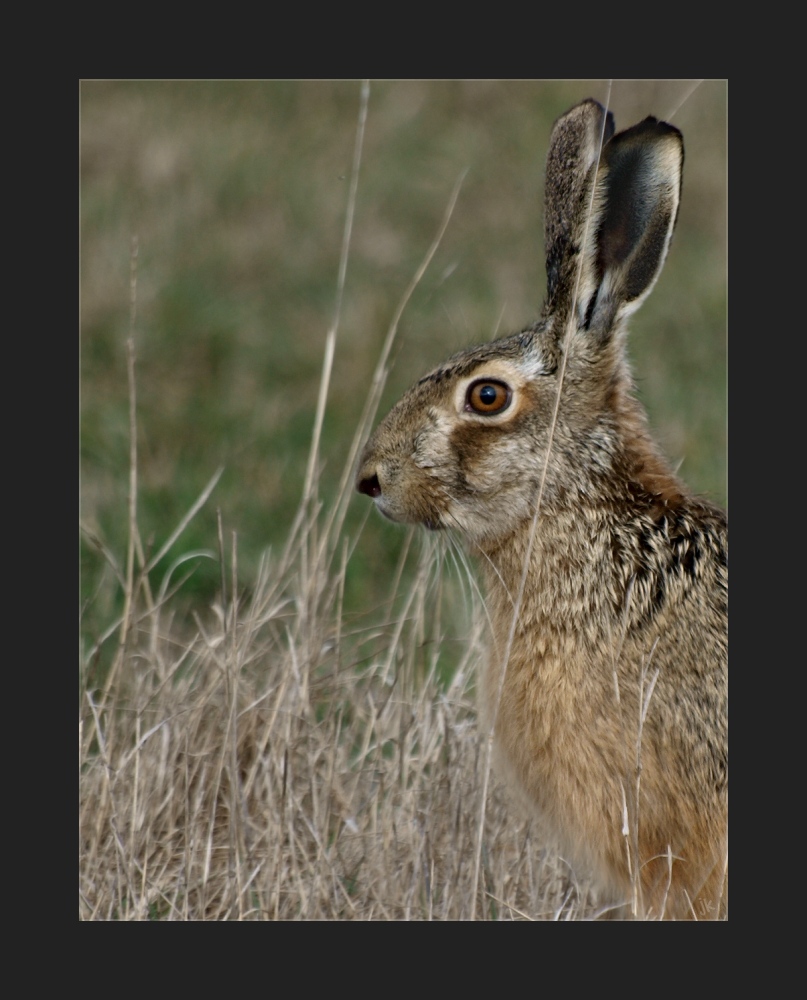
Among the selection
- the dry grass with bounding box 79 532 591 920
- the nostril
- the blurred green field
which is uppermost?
the blurred green field

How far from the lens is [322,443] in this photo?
280 inches

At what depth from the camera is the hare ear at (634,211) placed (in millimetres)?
4031

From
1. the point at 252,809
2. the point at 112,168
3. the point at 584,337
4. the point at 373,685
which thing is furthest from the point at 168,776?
the point at 112,168

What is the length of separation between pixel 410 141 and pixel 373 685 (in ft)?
12.2

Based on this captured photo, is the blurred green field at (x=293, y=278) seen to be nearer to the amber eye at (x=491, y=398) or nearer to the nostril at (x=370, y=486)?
the nostril at (x=370, y=486)

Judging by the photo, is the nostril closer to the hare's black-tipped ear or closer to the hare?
the hare

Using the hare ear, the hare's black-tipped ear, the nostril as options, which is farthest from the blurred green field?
the hare ear

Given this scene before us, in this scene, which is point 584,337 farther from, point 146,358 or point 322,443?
point 146,358

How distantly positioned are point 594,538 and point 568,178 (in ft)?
3.13

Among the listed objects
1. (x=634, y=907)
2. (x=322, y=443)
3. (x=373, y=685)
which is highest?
(x=322, y=443)

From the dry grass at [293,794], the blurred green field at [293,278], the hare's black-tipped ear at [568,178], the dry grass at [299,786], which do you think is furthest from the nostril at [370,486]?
the blurred green field at [293,278]

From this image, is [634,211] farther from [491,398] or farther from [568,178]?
[491,398]

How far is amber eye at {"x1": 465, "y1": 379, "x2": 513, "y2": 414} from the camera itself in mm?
4234

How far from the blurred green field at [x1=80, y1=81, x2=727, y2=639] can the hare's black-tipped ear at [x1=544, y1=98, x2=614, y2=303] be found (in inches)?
87.1
